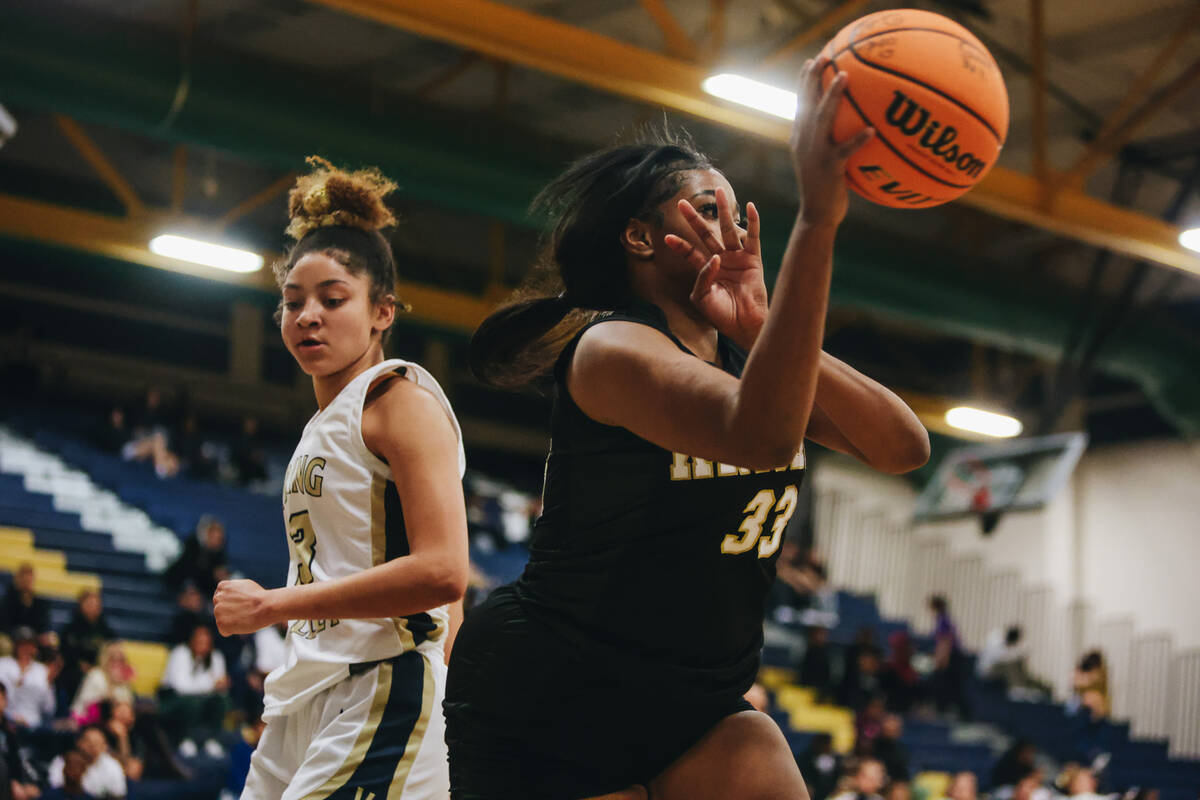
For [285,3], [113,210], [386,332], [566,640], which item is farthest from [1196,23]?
[113,210]

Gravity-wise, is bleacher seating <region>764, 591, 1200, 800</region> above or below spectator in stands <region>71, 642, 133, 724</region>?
above

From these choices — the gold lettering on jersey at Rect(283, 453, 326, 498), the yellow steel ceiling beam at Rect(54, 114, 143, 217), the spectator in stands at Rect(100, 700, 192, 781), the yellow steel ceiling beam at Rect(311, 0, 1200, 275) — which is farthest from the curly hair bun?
the yellow steel ceiling beam at Rect(54, 114, 143, 217)

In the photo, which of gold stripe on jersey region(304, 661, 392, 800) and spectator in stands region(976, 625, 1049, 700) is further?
spectator in stands region(976, 625, 1049, 700)

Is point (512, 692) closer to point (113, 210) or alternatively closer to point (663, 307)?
point (663, 307)

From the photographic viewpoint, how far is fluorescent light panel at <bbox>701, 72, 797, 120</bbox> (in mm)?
8641

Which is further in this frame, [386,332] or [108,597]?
[108,597]

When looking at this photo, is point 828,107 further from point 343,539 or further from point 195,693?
point 195,693

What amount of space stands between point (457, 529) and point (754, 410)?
94 centimetres

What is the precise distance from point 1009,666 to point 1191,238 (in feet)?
26.9

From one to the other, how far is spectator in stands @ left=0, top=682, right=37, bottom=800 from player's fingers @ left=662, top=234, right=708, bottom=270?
21.8 feet

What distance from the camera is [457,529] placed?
2.68 metres

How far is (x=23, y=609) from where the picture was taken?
10203mm

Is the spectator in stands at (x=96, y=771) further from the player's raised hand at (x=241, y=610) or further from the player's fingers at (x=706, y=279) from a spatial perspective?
the player's fingers at (x=706, y=279)

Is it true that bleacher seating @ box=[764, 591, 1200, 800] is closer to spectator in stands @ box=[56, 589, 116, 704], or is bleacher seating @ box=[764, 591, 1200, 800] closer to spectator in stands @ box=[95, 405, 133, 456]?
spectator in stands @ box=[56, 589, 116, 704]
